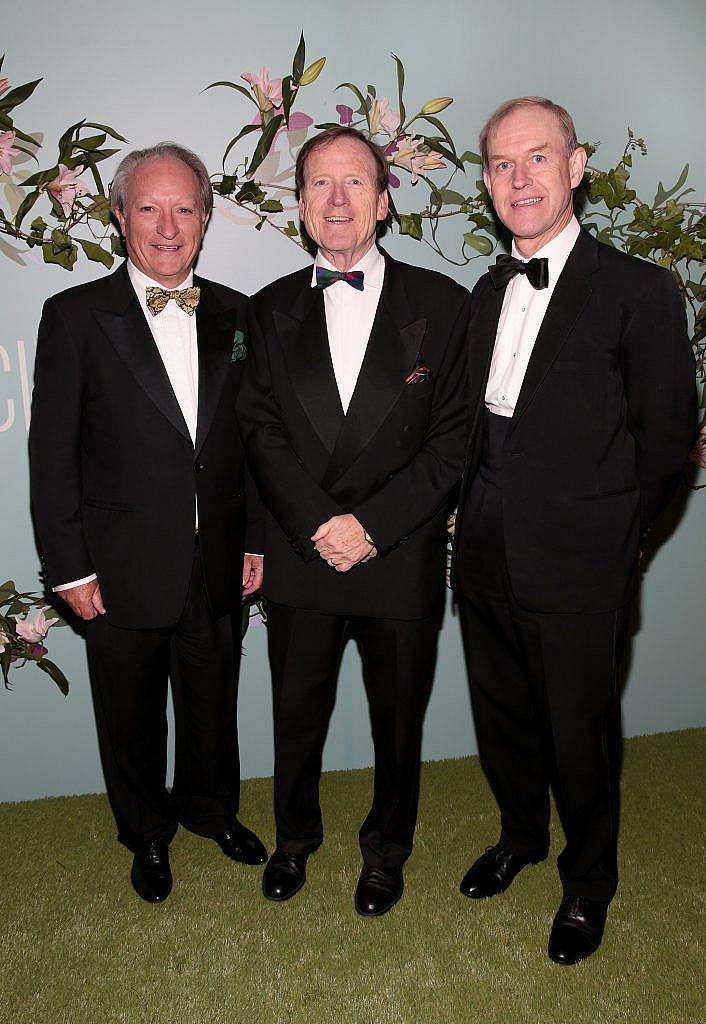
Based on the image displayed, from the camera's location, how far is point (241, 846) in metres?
2.72

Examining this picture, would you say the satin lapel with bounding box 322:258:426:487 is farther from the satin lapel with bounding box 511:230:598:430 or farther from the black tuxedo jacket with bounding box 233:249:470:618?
the satin lapel with bounding box 511:230:598:430

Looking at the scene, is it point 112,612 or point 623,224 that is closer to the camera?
point 112,612

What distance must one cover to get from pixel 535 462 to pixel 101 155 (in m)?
1.61

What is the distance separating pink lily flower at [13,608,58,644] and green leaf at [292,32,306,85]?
1.87 metres

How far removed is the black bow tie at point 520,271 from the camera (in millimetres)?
2158

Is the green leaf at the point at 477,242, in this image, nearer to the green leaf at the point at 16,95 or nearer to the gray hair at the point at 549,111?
the gray hair at the point at 549,111

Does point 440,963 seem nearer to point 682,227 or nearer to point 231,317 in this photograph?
point 231,317

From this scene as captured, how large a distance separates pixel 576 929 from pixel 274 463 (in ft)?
4.68

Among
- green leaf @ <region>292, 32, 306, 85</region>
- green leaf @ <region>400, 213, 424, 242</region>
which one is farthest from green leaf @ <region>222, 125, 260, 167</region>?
green leaf @ <region>400, 213, 424, 242</region>

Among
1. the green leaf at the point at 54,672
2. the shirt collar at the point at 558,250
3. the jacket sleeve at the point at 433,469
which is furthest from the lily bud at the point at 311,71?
the green leaf at the point at 54,672

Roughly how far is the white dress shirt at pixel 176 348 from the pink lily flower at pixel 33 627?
2.06 feet

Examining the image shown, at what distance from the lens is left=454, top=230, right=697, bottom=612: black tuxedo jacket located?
2.10m

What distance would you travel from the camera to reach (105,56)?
266cm

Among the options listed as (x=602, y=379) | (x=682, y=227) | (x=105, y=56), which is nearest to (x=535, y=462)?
(x=602, y=379)
